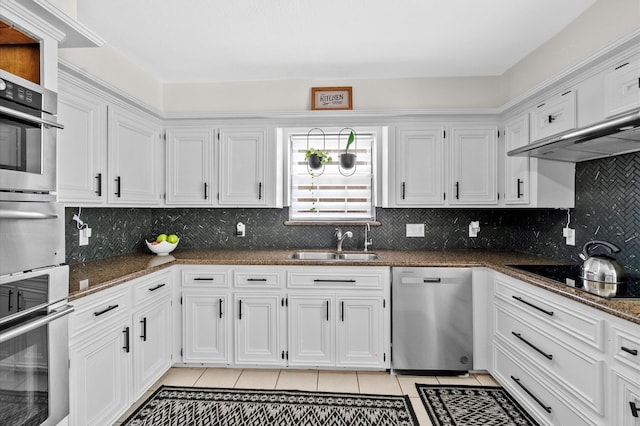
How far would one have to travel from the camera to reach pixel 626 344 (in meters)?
1.44

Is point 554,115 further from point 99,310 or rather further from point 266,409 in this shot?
point 99,310

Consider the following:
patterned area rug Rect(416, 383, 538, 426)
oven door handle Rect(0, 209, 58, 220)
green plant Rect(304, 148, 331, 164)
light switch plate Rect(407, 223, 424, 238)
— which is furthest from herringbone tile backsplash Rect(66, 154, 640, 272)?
oven door handle Rect(0, 209, 58, 220)

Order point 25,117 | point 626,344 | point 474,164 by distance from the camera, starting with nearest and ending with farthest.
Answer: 1. point 25,117
2. point 626,344
3. point 474,164

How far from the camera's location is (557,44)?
2.41m

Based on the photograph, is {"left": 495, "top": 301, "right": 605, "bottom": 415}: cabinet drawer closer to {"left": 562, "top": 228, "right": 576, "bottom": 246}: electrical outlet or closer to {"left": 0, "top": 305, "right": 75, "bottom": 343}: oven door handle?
{"left": 562, "top": 228, "right": 576, "bottom": 246}: electrical outlet

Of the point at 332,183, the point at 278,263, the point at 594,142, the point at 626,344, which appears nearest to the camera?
the point at 626,344

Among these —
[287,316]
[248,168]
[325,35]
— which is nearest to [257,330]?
[287,316]

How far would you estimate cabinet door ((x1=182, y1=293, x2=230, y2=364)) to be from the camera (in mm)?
2732

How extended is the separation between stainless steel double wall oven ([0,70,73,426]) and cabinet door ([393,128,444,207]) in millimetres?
2427

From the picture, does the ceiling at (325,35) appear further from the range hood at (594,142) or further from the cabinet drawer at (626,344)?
the cabinet drawer at (626,344)

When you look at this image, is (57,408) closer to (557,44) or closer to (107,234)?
(107,234)

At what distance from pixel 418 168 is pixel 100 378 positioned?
2.71 metres

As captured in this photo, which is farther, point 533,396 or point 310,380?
point 310,380

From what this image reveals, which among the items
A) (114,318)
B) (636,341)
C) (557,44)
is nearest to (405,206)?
(557,44)
